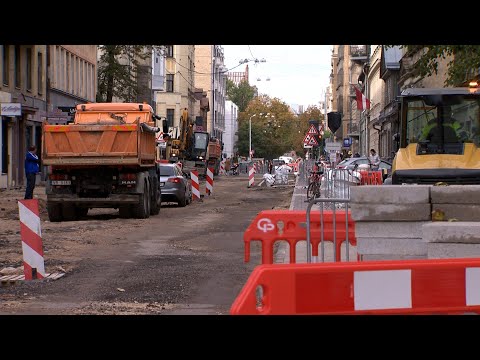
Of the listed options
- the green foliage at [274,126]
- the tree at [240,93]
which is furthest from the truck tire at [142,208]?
the tree at [240,93]

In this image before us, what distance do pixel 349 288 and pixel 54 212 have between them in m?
19.2

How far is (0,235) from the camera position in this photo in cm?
1912

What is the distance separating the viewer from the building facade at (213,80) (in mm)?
121625

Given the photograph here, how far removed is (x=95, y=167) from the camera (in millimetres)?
23719

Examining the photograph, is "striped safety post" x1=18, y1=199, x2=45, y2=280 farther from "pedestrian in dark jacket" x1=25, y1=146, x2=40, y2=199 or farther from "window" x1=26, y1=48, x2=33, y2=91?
"window" x1=26, y1=48, x2=33, y2=91

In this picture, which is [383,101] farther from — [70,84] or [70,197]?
[70,197]

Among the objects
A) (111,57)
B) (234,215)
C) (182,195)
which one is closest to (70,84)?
(111,57)

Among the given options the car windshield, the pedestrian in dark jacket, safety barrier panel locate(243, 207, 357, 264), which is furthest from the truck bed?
safety barrier panel locate(243, 207, 357, 264)

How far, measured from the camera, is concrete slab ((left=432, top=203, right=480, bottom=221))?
7.71 metres

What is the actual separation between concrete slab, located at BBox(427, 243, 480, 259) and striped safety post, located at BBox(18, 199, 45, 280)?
745 cm

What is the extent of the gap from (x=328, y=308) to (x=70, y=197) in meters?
18.7

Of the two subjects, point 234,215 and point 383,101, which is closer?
point 234,215

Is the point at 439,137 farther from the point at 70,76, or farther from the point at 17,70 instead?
the point at 70,76
